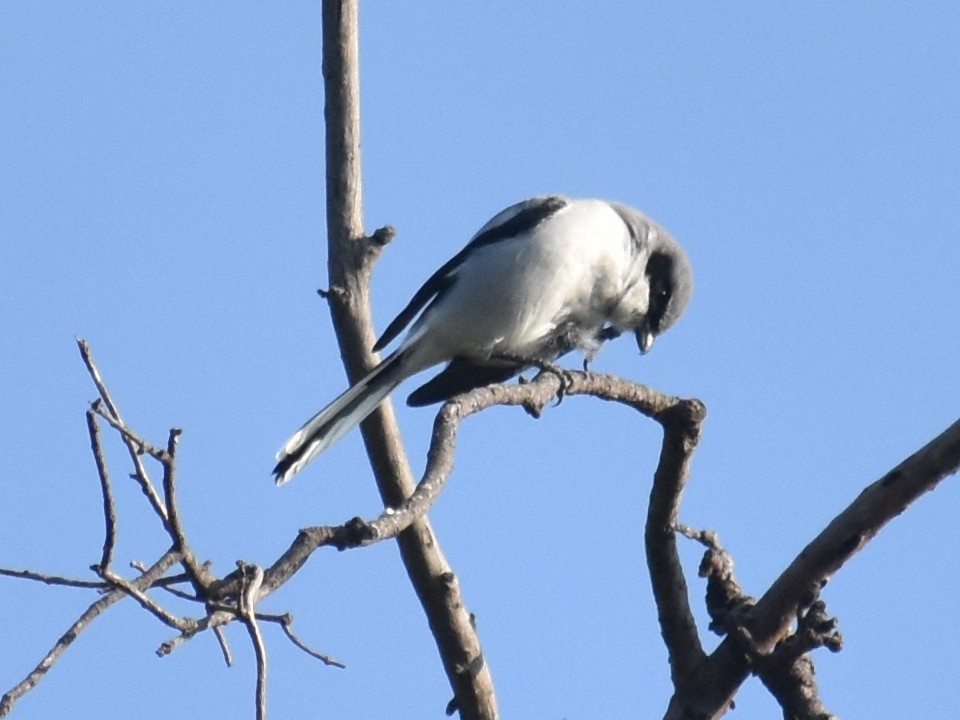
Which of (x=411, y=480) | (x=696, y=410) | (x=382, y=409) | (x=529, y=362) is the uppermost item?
(x=529, y=362)

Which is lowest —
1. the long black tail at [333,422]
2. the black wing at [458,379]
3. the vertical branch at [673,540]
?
the vertical branch at [673,540]

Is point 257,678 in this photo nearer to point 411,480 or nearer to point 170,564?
point 170,564

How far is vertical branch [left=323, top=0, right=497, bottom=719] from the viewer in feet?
15.4

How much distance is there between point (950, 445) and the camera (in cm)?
339

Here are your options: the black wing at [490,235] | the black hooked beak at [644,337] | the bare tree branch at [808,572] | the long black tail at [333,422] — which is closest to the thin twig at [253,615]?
the bare tree branch at [808,572]

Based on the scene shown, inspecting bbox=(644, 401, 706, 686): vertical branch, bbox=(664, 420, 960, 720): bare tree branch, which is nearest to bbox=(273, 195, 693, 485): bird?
bbox=(644, 401, 706, 686): vertical branch

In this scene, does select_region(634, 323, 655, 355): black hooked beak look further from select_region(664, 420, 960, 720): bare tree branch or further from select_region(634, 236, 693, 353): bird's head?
select_region(664, 420, 960, 720): bare tree branch

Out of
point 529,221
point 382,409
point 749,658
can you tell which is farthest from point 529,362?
point 749,658

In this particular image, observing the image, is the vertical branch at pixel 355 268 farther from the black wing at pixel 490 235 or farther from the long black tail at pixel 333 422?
the black wing at pixel 490 235

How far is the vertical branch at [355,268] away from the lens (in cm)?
468

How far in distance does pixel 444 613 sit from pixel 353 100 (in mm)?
1709

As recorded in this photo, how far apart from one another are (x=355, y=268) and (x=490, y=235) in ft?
4.31

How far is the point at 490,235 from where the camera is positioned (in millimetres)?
5992

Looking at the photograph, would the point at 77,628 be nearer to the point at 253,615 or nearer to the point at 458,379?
the point at 253,615
